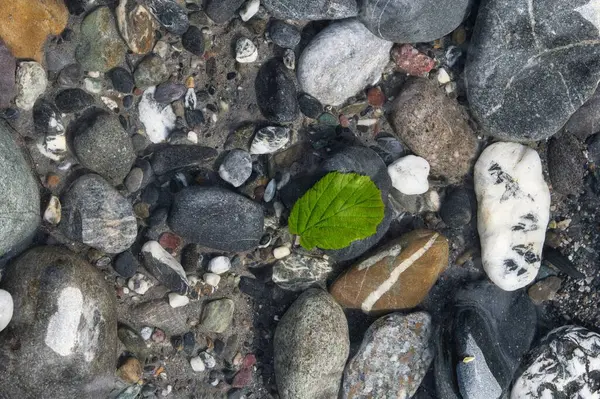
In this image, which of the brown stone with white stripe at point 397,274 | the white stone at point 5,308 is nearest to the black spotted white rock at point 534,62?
the brown stone with white stripe at point 397,274

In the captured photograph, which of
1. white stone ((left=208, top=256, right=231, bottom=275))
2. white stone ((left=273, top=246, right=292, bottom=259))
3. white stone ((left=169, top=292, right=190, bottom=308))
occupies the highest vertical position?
white stone ((left=273, top=246, right=292, bottom=259))

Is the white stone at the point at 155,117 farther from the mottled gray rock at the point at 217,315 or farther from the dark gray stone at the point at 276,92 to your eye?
the mottled gray rock at the point at 217,315

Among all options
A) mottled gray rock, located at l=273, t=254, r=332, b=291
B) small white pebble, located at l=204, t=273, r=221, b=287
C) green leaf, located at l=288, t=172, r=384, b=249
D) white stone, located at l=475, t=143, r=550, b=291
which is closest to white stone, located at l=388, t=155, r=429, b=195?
green leaf, located at l=288, t=172, r=384, b=249

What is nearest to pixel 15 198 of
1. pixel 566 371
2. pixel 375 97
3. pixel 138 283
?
pixel 138 283

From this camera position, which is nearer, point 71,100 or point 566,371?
point 71,100

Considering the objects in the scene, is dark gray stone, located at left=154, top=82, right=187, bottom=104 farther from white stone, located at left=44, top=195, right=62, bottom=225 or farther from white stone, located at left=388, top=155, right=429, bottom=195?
white stone, located at left=388, top=155, right=429, bottom=195

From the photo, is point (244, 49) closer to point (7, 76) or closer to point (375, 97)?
point (375, 97)

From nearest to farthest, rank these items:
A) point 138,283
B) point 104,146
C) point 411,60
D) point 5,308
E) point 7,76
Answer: point 5,308, point 7,76, point 104,146, point 138,283, point 411,60
